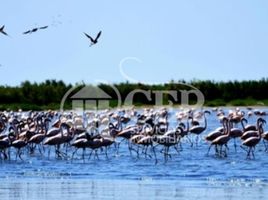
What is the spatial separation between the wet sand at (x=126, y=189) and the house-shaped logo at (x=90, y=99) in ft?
113

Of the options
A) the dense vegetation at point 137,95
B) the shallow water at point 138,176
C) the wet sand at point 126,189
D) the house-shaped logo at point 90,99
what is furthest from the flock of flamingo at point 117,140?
the dense vegetation at point 137,95

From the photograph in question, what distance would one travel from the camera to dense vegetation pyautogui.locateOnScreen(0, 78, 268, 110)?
57031mm

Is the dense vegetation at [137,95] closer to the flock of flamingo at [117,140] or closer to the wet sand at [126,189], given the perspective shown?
the flock of flamingo at [117,140]

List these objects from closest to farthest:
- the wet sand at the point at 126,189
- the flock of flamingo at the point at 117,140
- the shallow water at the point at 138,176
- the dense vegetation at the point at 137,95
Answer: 1. the wet sand at the point at 126,189
2. the shallow water at the point at 138,176
3. the flock of flamingo at the point at 117,140
4. the dense vegetation at the point at 137,95

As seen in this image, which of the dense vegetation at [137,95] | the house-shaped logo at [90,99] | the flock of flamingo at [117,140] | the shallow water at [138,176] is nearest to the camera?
the shallow water at [138,176]

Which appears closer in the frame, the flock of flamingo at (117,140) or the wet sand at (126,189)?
the wet sand at (126,189)

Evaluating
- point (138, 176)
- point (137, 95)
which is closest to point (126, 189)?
point (138, 176)

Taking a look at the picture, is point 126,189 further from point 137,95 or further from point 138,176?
point 137,95

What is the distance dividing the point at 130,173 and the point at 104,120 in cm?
1400

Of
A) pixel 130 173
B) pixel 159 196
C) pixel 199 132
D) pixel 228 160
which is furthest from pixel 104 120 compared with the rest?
pixel 159 196

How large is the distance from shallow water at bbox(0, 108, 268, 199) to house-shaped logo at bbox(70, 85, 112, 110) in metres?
26.8

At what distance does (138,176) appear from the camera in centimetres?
2005

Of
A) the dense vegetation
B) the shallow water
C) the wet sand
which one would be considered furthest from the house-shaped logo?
the wet sand

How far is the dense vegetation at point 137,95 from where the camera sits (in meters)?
57.0
